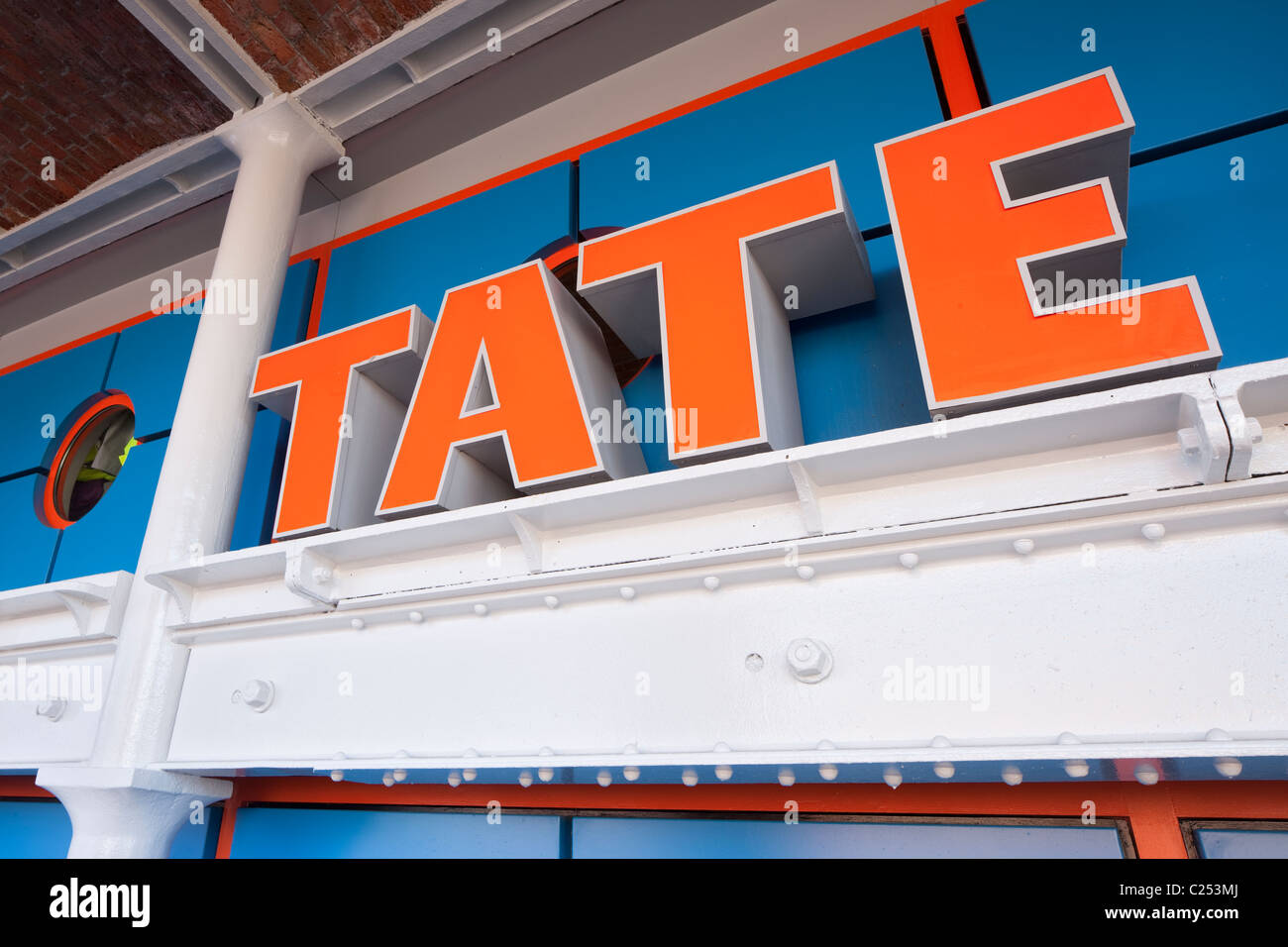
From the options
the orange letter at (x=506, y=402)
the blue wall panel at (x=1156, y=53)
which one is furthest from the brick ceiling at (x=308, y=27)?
the blue wall panel at (x=1156, y=53)

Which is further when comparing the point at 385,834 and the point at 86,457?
the point at 86,457

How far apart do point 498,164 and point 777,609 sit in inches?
127

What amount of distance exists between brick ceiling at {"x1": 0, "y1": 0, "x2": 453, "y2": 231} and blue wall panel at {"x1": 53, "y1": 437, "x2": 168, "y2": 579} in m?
2.01

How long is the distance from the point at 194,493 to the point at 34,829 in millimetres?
1973

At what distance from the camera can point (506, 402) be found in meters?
2.42

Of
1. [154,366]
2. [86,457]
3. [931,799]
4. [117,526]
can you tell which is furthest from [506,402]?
[86,457]

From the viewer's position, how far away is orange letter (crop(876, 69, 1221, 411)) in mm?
1674

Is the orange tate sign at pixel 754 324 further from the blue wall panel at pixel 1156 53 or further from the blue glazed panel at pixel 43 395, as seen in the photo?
the blue glazed panel at pixel 43 395

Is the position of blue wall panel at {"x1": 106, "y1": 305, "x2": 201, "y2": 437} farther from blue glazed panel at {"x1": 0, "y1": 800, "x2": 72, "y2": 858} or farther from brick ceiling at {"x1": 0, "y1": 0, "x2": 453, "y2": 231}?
blue glazed panel at {"x1": 0, "y1": 800, "x2": 72, "y2": 858}

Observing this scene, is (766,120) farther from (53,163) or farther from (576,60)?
(53,163)

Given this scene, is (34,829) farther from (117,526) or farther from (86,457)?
(86,457)

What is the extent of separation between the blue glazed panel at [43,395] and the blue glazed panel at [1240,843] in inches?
232

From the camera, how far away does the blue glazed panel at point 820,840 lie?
1.83 meters
